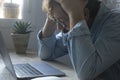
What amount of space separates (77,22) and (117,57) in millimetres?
238

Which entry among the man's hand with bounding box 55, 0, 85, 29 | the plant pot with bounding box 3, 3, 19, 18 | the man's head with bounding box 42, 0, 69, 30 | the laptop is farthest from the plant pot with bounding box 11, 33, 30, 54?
the man's hand with bounding box 55, 0, 85, 29

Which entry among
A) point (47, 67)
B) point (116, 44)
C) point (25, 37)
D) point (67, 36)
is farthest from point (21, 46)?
point (116, 44)

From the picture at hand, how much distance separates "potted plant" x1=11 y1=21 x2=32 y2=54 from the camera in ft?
6.27

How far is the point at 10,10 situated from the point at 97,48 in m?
1.09

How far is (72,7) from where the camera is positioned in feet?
4.23

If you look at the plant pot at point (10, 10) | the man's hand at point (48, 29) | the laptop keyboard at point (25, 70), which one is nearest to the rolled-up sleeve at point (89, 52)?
the laptop keyboard at point (25, 70)

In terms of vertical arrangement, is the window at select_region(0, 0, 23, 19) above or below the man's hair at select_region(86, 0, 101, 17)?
below

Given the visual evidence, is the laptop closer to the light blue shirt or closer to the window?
the light blue shirt

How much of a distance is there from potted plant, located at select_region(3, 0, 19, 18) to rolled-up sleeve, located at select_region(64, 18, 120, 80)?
1.00m

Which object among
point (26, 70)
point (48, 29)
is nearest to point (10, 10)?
point (48, 29)

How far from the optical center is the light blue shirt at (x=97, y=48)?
48.0 inches

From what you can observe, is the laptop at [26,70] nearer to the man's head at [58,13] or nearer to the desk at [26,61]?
the desk at [26,61]

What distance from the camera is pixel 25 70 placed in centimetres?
138

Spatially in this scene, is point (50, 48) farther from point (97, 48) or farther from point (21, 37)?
point (97, 48)
